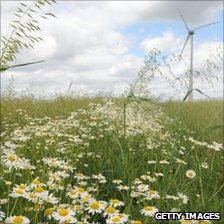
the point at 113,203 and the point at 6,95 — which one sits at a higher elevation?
the point at 6,95

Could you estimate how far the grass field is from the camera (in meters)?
2.88

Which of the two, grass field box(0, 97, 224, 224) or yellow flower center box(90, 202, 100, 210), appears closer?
yellow flower center box(90, 202, 100, 210)

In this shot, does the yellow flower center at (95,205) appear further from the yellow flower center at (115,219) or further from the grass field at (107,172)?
the yellow flower center at (115,219)

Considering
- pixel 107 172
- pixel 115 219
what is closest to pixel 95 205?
pixel 115 219

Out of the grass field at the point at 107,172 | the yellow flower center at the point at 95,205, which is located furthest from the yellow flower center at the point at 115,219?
the yellow flower center at the point at 95,205

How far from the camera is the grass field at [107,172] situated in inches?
113

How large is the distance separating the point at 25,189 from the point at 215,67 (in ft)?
12.0

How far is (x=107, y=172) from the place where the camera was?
457 cm

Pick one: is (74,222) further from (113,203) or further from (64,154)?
(64,154)

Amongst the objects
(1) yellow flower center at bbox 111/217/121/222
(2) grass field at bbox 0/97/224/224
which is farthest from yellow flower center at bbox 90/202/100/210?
(1) yellow flower center at bbox 111/217/121/222

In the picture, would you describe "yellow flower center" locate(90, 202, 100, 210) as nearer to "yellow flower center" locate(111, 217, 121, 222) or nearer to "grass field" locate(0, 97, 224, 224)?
"grass field" locate(0, 97, 224, 224)

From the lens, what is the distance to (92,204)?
279cm

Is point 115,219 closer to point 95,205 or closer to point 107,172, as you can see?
point 95,205

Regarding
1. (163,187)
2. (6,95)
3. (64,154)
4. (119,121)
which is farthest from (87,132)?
(6,95)
